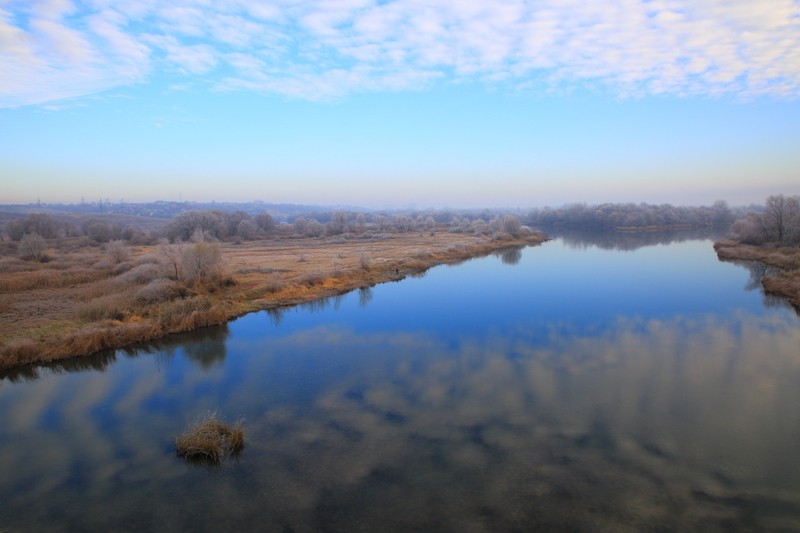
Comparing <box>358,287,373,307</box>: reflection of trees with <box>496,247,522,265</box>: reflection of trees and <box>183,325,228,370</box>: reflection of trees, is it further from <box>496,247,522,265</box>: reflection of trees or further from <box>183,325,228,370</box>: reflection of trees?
<box>496,247,522,265</box>: reflection of trees

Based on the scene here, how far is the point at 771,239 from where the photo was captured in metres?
37.2

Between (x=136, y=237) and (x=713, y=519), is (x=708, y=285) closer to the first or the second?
(x=713, y=519)

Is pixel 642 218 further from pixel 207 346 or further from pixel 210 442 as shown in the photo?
pixel 210 442

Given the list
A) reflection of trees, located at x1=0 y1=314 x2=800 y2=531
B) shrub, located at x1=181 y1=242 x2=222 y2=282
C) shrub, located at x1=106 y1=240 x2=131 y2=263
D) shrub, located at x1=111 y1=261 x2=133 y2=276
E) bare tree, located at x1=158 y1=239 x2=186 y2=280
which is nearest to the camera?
reflection of trees, located at x1=0 y1=314 x2=800 y2=531

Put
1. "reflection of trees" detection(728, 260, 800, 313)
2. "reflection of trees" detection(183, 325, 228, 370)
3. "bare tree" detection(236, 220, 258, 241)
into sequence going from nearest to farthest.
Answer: "reflection of trees" detection(183, 325, 228, 370) → "reflection of trees" detection(728, 260, 800, 313) → "bare tree" detection(236, 220, 258, 241)

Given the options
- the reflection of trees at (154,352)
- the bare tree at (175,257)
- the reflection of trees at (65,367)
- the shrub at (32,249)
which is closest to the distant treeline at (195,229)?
the shrub at (32,249)

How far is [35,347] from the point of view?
13.4 meters

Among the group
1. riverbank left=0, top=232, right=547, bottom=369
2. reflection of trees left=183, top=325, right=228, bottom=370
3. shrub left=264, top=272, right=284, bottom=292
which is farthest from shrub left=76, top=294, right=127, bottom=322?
shrub left=264, top=272, right=284, bottom=292

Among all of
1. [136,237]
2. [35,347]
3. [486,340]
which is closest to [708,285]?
[486,340]

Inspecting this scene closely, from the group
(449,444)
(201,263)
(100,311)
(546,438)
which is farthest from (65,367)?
(546,438)

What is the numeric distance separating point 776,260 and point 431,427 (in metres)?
31.9

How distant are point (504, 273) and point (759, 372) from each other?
1890cm

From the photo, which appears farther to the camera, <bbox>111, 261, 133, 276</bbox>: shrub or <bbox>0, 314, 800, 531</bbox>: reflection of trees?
<bbox>111, 261, 133, 276</bbox>: shrub

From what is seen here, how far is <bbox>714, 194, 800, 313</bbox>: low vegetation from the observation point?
95.9 ft
